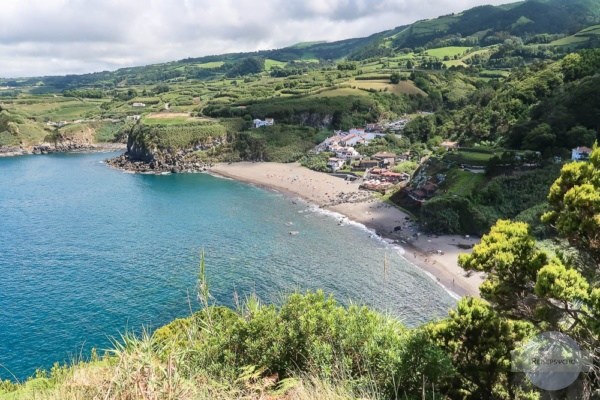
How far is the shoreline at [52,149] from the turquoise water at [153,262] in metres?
44.5

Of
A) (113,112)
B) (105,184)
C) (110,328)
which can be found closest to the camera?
(110,328)

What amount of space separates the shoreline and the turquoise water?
4446 cm

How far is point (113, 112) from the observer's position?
13138 cm

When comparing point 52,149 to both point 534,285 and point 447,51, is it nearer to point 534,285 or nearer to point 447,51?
point 534,285

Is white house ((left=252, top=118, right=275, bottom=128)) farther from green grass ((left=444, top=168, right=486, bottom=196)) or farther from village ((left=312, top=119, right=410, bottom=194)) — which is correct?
green grass ((left=444, top=168, right=486, bottom=196))

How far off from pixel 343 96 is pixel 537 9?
490 ft

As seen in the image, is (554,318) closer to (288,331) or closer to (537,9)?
(288,331)

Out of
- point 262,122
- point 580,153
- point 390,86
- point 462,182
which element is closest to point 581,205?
point 462,182

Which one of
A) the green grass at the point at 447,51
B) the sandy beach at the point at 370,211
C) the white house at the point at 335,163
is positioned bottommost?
the sandy beach at the point at 370,211

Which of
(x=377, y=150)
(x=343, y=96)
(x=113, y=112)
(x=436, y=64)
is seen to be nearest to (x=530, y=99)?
(x=377, y=150)

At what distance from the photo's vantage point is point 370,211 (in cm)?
5147

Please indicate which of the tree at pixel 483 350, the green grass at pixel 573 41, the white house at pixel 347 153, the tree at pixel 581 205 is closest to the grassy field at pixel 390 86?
the white house at pixel 347 153

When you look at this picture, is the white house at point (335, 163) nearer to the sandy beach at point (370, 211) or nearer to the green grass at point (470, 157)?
the sandy beach at point (370, 211)

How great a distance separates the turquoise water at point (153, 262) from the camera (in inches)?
1086
